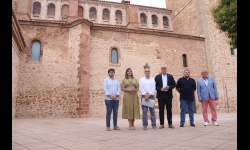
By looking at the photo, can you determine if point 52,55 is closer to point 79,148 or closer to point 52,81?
point 52,81

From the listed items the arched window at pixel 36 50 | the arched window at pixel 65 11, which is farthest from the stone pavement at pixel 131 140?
the arched window at pixel 65 11

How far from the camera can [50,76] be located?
12883mm

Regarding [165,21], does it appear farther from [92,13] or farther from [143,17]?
[92,13]

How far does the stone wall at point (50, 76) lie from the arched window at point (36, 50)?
0.85 feet

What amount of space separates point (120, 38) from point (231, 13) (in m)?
8.51

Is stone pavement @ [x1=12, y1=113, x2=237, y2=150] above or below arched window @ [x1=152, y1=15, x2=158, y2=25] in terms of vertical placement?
below

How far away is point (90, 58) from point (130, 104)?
8501 mm

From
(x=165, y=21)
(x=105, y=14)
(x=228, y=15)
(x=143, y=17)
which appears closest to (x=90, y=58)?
(x=228, y=15)

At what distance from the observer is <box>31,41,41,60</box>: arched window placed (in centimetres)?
1314

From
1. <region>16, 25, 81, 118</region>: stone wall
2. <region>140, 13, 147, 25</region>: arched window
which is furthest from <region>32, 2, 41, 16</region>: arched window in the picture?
<region>140, 13, 147, 25</region>: arched window

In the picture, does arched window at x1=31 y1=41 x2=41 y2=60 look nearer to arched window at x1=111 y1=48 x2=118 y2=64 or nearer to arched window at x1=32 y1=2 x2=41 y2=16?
arched window at x1=111 y1=48 x2=118 y2=64

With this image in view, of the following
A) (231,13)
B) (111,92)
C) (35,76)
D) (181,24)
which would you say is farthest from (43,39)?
(181,24)

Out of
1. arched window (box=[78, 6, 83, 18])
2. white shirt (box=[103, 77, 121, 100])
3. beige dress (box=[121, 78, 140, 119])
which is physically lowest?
beige dress (box=[121, 78, 140, 119])

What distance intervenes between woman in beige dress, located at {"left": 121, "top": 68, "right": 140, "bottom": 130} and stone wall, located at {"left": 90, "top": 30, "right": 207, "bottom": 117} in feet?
24.4
